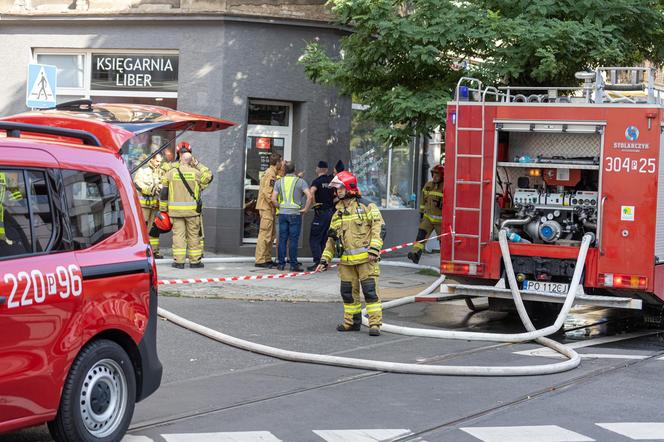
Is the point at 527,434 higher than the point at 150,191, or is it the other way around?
the point at 150,191

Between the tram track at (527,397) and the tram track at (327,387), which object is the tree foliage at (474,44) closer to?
the tram track at (327,387)

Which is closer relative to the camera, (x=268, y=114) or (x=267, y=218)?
(x=267, y=218)

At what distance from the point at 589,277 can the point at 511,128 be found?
1905 mm

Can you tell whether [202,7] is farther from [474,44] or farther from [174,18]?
[474,44]

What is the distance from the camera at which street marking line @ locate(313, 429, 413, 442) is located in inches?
269

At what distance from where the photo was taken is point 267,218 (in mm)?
16766

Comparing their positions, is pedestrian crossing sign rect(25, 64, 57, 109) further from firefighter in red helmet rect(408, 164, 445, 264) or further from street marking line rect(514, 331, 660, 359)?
firefighter in red helmet rect(408, 164, 445, 264)

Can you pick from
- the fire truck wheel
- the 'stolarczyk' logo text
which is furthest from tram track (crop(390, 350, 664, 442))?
the 'stolarczyk' logo text

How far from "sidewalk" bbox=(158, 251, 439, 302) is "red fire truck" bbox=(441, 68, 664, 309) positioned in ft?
7.79

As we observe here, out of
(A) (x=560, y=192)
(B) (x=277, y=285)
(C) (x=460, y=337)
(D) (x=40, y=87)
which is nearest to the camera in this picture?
(C) (x=460, y=337)

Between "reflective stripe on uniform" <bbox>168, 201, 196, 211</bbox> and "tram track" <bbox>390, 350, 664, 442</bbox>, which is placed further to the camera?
"reflective stripe on uniform" <bbox>168, 201, 196, 211</bbox>

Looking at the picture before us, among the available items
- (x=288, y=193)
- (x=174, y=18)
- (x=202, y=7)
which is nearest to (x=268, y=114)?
(x=202, y=7)

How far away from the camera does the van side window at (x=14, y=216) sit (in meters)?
5.64

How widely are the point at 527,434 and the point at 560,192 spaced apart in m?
5.58
